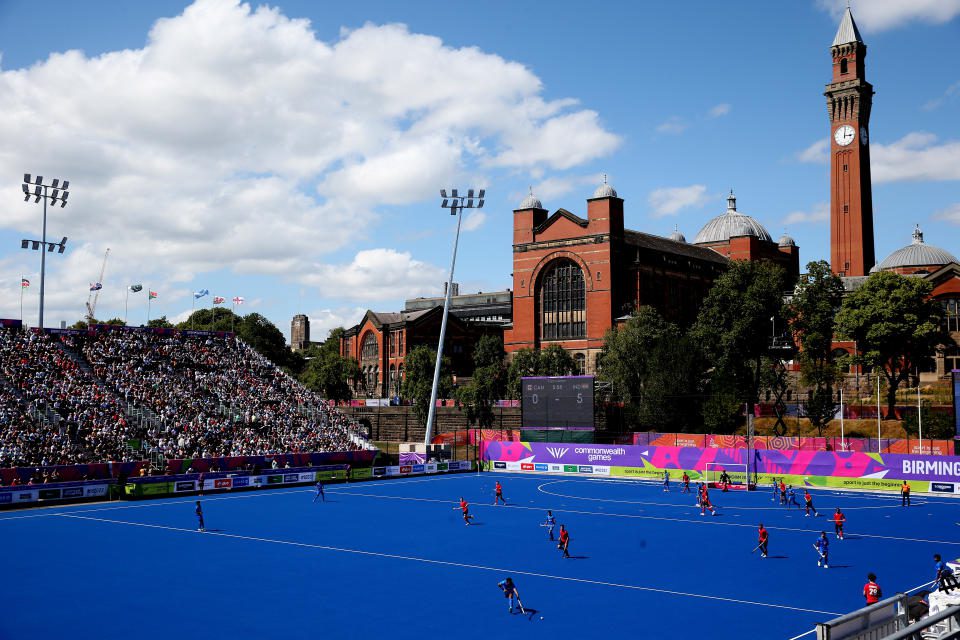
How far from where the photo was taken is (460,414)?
3802 inches

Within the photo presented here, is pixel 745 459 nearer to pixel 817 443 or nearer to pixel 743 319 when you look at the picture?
pixel 817 443

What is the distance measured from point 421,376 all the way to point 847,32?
249 ft

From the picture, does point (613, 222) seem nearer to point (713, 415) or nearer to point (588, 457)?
point (713, 415)

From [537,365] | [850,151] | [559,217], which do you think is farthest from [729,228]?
[537,365]

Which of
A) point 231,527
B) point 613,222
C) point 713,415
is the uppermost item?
point 613,222

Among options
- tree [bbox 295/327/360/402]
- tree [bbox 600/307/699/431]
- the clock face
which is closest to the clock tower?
the clock face

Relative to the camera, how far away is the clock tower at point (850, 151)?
12294 centimetres

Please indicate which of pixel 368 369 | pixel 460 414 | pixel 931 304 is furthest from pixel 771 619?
pixel 368 369

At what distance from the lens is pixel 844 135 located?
124m

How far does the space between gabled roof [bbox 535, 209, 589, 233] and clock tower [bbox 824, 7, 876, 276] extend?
41.4 meters

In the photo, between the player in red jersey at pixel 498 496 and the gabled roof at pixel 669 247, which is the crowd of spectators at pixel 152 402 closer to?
the player in red jersey at pixel 498 496

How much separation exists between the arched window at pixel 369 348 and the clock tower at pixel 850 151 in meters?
66.8

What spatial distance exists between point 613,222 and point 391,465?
4887cm

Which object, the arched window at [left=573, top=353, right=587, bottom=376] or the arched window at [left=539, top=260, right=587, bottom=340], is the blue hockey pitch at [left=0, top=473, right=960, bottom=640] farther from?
the arched window at [left=539, top=260, right=587, bottom=340]
